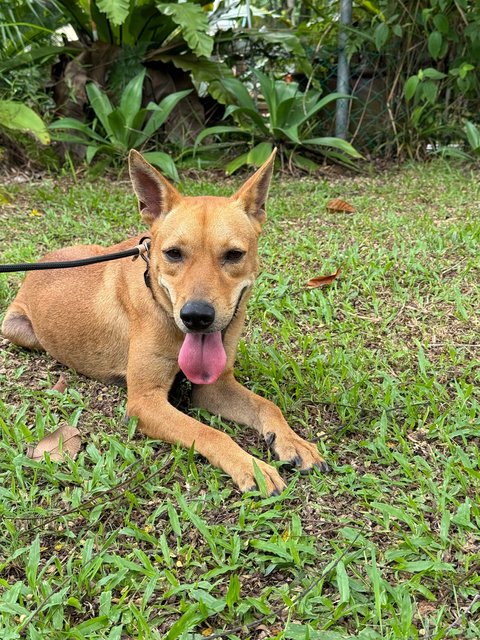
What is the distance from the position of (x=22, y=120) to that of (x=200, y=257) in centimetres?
522

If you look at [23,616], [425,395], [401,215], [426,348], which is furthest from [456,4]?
[23,616]

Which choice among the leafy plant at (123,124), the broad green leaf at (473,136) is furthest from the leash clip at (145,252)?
the broad green leaf at (473,136)

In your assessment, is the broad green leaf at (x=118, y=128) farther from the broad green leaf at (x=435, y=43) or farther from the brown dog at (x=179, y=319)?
the brown dog at (x=179, y=319)

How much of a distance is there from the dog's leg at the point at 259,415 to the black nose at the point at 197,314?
61 cm

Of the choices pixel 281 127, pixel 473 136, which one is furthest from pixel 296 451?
pixel 473 136

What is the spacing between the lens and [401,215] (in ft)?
21.1

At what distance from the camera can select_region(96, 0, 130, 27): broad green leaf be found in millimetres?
7293

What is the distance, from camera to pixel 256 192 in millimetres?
3508

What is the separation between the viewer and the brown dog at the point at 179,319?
3039 mm

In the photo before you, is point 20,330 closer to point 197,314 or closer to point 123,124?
point 197,314

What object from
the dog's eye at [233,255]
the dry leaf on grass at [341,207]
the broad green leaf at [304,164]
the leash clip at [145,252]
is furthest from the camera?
the broad green leaf at [304,164]

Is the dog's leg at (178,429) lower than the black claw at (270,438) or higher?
higher

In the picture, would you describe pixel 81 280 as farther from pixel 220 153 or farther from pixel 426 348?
pixel 220 153

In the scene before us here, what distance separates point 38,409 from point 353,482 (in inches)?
64.8
